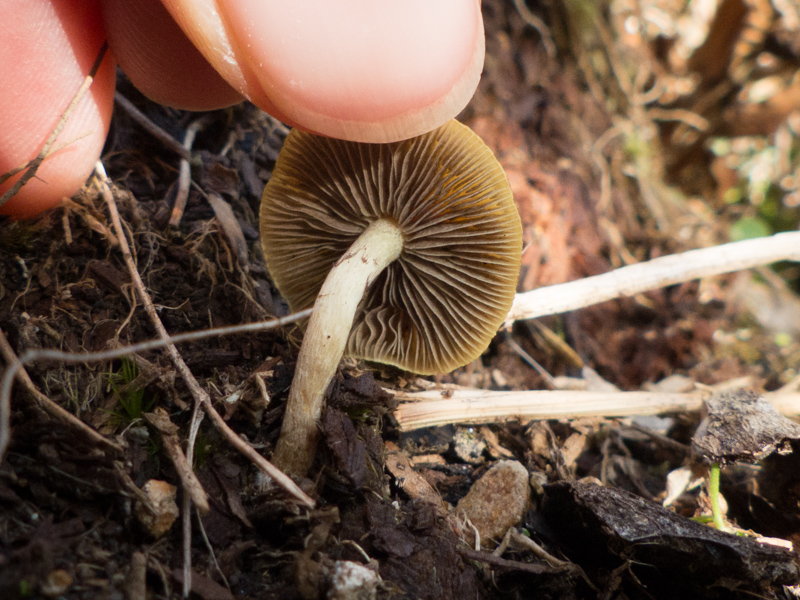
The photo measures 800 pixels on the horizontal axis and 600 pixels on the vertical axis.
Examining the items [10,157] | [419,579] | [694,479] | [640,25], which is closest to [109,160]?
[10,157]

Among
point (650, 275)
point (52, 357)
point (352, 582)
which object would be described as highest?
point (52, 357)

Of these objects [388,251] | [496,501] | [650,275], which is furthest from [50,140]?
[650,275]

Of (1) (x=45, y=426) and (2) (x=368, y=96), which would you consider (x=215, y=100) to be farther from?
(1) (x=45, y=426)

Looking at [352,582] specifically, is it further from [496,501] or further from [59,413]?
[59,413]

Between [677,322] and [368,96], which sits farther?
[677,322]

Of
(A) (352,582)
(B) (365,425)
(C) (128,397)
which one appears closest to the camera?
(A) (352,582)

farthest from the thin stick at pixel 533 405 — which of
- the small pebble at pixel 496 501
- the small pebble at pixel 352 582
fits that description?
the small pebble at pixel 352 582
